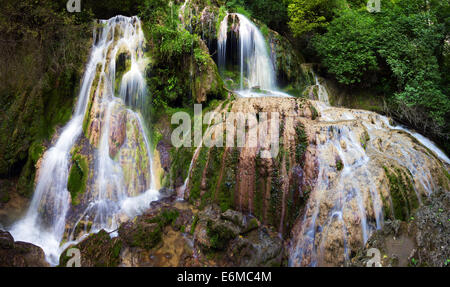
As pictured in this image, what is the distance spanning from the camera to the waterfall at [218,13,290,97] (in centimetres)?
988

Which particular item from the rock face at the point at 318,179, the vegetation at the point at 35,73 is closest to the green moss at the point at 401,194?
the rock face at the point at 318,179

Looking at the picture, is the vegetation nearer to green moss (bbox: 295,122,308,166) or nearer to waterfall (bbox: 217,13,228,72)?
waterfall (bbox: 217,13,228,72)

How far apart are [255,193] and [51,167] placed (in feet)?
19.1

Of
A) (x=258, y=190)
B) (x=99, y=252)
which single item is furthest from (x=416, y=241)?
(x=99, y=252)

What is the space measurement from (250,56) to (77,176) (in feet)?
25.7

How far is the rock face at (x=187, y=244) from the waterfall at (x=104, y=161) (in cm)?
93

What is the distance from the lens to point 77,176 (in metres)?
6.48

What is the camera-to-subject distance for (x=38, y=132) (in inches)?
294

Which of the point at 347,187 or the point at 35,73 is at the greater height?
the point at 35,73

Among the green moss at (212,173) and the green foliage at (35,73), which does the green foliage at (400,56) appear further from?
the green foliage at (35,73)

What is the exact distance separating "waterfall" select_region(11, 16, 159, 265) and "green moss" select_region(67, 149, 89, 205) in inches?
6.8

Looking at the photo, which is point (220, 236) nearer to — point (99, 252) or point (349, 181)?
point (99, 252)
